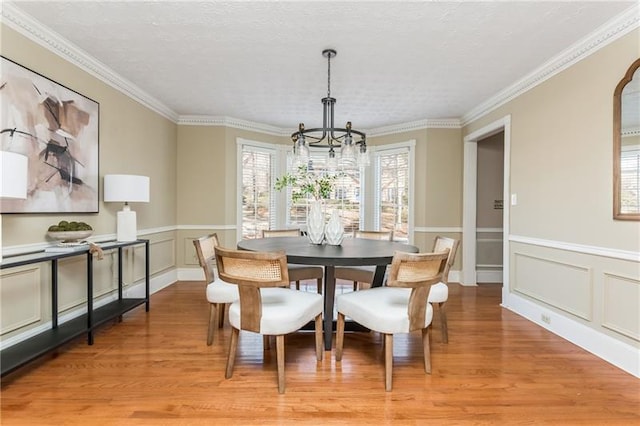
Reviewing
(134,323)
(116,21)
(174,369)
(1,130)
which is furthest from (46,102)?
(174,369)

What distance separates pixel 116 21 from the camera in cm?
237

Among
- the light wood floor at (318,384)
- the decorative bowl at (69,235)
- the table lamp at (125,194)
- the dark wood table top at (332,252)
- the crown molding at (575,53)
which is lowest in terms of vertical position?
the light wood floor at (318,384)

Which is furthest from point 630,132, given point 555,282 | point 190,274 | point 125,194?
point 190,274

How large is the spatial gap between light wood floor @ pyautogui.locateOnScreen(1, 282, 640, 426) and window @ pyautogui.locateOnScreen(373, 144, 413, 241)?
2.52 meters

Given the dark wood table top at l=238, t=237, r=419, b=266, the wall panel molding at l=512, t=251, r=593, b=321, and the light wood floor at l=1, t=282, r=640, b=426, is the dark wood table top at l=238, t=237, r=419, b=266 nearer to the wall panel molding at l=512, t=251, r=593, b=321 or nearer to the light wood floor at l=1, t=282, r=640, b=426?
the light wood floor at l=1, t=282, r=640, b=426

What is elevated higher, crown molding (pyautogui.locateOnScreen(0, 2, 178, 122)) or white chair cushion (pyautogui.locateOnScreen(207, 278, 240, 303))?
crown molding (pyautogui.locateOnScreen(0, 2, 178, 122))

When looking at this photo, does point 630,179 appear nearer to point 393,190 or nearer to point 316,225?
point 316,225

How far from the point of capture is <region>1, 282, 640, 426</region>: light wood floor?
69.1 inches

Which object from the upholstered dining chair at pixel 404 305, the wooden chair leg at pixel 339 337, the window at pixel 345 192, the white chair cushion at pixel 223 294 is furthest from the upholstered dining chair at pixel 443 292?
the window at pixel 345 192

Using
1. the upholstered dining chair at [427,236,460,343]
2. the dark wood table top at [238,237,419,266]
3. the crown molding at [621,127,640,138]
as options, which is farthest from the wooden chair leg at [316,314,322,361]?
the crown molding at [621,127,640,138]

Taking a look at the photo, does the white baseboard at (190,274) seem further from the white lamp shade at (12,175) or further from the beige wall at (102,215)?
the white lamp shade at (12,175)

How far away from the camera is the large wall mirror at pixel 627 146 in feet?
7.28

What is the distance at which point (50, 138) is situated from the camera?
2564mm

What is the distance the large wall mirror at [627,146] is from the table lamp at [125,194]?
393 cm
